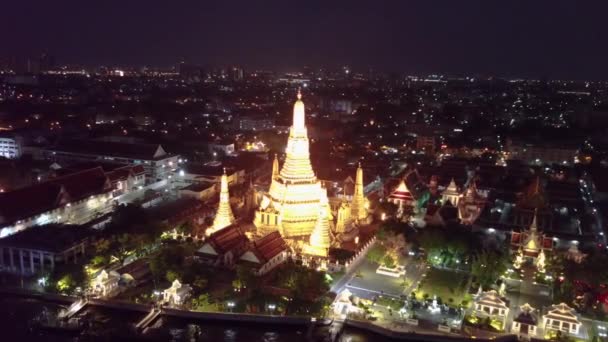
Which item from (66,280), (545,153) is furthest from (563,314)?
(545,153)

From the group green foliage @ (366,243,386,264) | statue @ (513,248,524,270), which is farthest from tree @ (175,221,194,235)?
statue @ (513,248,524,270)

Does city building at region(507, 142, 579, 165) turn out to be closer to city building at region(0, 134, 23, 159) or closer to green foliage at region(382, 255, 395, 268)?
green foliage at region(382, 255, 395, 268)

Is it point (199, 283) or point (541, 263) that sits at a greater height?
point (541, 263)

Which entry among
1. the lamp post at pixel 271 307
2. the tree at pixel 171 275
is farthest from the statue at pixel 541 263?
the tree at pixel 171 275

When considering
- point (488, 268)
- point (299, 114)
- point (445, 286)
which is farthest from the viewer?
point (299, 114)

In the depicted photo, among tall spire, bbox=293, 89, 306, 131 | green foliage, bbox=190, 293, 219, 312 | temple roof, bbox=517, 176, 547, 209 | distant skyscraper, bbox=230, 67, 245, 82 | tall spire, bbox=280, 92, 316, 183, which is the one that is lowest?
green foliage, bbox=190, 293, 219, 312

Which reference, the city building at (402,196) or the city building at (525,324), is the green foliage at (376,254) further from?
the city building at (525,324)

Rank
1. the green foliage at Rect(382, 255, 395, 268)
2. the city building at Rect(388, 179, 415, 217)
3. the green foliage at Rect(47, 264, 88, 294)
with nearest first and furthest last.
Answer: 1. the green foliage at Rect(47, 264, 88, 294)
2. the green foliage at Rect(382, 255, 395, 268)
3. the city building at Rect(388, 179, 415, 217)

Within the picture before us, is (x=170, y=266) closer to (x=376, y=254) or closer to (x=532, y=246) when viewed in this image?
(x=376, y=254)
